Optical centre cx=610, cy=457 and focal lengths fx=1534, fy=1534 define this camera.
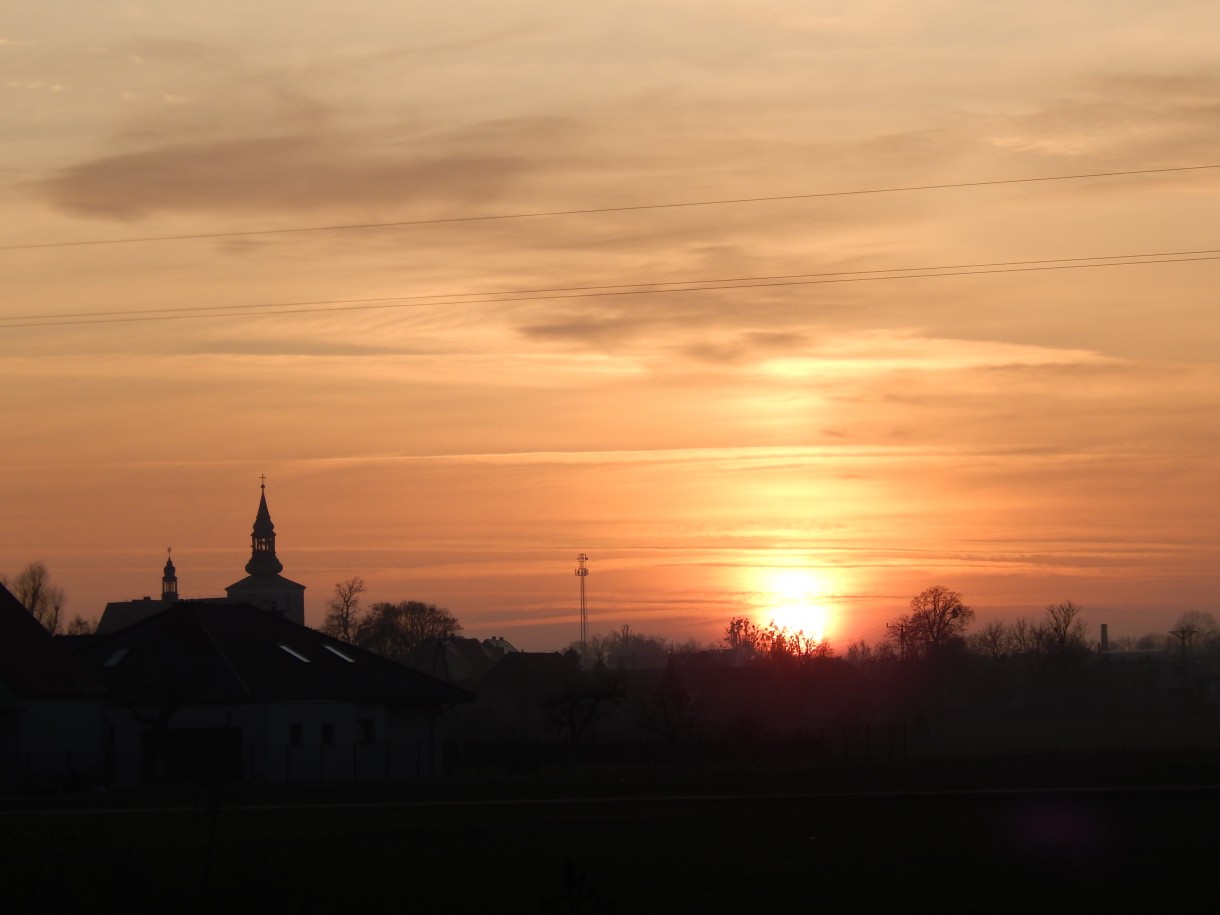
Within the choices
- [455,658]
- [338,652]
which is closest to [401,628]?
[455,658]

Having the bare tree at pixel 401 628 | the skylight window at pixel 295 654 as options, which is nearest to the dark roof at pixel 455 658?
the bare tree at pixel 401 628

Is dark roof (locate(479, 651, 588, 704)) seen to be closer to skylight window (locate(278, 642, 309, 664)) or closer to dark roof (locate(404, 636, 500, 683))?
dark roof (locate(404, 636, 500, 683))

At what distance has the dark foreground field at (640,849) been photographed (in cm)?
1549

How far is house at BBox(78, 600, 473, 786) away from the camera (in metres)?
48.8

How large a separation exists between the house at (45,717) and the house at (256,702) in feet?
3.59

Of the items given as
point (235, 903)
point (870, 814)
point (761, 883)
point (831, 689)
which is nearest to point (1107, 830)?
point (870, 814)

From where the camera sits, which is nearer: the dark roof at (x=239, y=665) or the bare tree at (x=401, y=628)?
the dark roof at (x=239, y=665)

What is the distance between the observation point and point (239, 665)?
5153cm

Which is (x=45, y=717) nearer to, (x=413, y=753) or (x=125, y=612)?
(x=413, y=753)

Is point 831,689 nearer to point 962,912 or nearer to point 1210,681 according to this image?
point 1210,681

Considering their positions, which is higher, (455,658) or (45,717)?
(455,658)

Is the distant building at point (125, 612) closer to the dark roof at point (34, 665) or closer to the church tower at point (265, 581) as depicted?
the church tower at point (265, 581)

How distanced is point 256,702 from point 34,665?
7133 mm

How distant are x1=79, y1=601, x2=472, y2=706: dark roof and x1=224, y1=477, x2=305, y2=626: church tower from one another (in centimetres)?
12194
